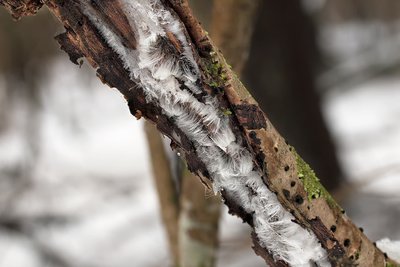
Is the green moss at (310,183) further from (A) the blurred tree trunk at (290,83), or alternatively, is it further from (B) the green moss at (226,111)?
(A) the blurred tree trunk at (290,83)

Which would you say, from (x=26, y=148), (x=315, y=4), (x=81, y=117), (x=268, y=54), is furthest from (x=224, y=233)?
(x=81, y=117)

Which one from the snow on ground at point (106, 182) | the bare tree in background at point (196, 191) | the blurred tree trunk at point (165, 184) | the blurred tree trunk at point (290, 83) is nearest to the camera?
the bare tree in background at point (196, 191)

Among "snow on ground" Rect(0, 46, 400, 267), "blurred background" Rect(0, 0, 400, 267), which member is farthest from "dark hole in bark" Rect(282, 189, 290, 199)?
"snow on ground" Rect(0, 46, 400, 267)

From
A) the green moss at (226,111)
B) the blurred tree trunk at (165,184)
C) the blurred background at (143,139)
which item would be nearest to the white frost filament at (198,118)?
the green moss at (226,111)

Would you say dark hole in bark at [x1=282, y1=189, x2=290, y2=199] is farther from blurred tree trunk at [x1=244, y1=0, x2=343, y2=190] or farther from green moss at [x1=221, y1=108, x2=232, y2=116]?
blurred tree trunk at [x1=244, y1=0, x2=343, y2=190]

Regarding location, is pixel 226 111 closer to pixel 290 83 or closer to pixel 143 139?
pixel 290 83

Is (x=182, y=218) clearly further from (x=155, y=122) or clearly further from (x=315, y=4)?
(x=315, y=4)

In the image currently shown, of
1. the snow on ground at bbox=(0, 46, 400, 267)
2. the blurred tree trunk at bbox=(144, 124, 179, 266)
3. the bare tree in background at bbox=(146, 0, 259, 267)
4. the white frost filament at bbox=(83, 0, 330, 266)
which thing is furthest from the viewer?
the snow on ground at bbox=(0, 46, 400, 267)
